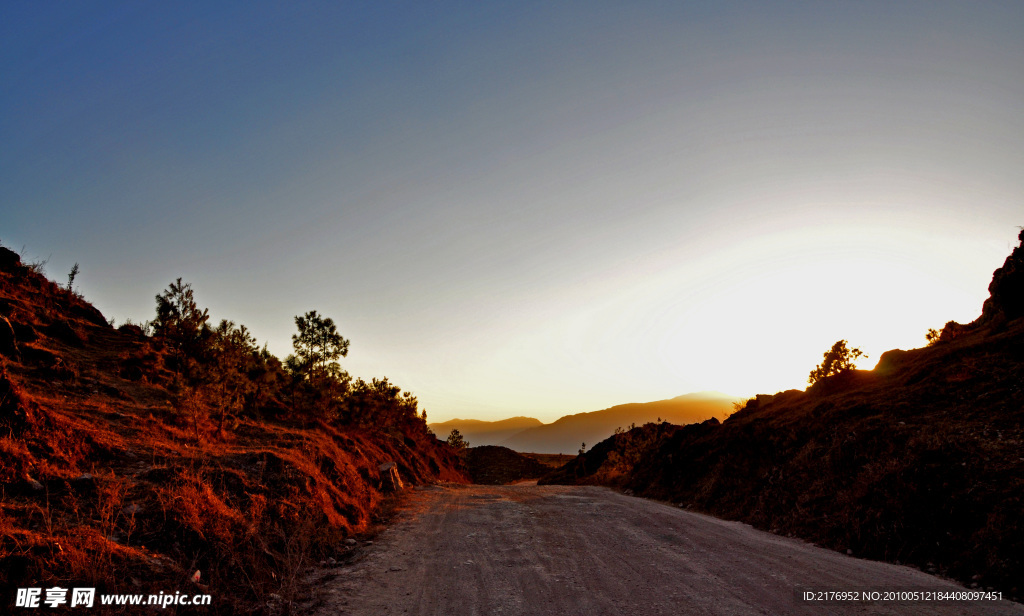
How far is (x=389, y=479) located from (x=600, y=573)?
1400 centimetres

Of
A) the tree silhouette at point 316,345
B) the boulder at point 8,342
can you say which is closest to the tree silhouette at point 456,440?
the tree silhouette at point 316,345

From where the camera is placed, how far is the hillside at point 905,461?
9008 millimetres

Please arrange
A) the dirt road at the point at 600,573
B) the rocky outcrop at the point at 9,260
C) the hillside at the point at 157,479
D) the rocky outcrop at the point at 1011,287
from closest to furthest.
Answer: the hillside at the point at 157,479 < the dirt road at the point at 600,573 < the rocky outcrop at the point at 1011,287 < the rocky outcrop at the point at 9,260

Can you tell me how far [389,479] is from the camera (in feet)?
67.2

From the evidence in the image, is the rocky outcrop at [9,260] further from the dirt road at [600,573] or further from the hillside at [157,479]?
the dirt road at [600,573]

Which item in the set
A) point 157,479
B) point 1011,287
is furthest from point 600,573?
point 1011,287

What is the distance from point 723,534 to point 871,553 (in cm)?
316

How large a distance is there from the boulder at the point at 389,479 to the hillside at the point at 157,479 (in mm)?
236

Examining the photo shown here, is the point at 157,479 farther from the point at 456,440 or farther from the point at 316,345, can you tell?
the point at 456,440

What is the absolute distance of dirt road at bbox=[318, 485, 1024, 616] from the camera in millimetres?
7082

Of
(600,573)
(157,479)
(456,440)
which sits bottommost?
(600,573)

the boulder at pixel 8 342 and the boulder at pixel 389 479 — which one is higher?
the boulder at pixel 8 342

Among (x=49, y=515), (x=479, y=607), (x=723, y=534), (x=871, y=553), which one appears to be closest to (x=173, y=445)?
(x=49, y=515)

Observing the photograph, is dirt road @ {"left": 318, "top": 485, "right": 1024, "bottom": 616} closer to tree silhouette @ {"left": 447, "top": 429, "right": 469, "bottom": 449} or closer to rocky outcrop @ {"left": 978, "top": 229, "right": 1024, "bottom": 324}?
rocky outcrop @ {"left": 978, "top": 229, "right": 1024, "bottom": 324}
